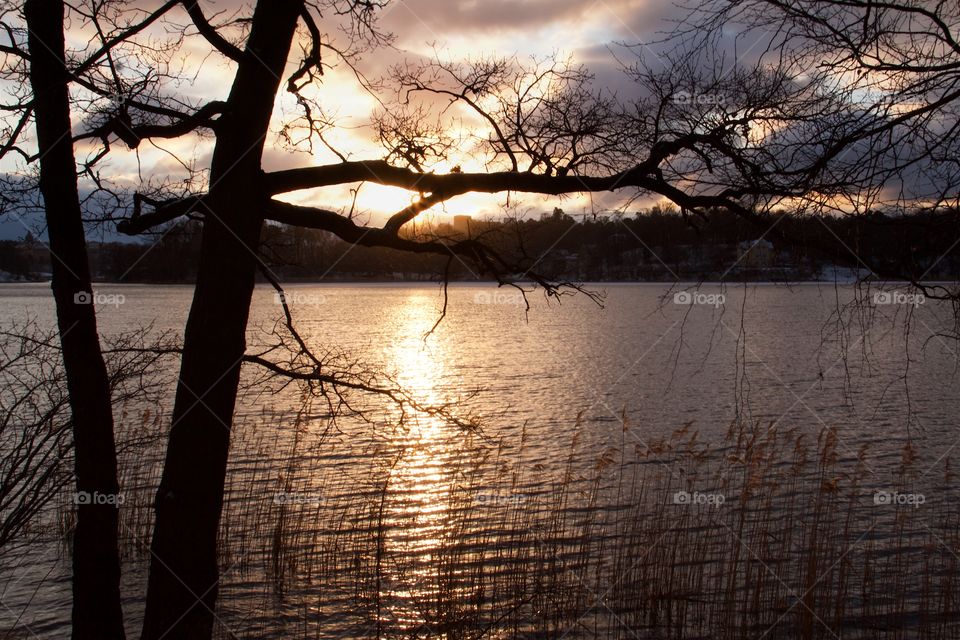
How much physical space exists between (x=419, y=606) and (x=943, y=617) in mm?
6564

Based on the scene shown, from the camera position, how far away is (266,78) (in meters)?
5.70

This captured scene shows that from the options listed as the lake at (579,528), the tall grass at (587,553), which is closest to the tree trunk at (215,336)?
the lake at (579,528)

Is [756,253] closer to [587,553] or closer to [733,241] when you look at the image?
[733,241]

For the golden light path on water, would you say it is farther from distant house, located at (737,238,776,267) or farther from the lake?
distant house, located at (737,238,776,267)

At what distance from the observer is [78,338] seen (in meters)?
6.07

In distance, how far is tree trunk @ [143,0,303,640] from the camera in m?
5.62

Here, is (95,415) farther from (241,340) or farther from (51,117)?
(51,117)

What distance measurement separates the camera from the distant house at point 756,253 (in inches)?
204

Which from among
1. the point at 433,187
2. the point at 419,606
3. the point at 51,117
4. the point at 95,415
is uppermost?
the point at 51,117

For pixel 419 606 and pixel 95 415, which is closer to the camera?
pixel 95 415

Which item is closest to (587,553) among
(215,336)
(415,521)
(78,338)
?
(415,521)

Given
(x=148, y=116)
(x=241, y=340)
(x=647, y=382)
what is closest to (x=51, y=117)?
(x=148, y=116)

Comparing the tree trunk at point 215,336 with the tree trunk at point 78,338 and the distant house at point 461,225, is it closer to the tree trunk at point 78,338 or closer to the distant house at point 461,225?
the tree trunk at point 78,338

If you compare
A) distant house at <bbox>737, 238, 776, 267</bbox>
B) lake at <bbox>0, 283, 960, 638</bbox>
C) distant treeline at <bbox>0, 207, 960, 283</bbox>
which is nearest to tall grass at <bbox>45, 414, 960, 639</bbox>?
lake at <bbox>0, 283, 960, 638</bbox>
